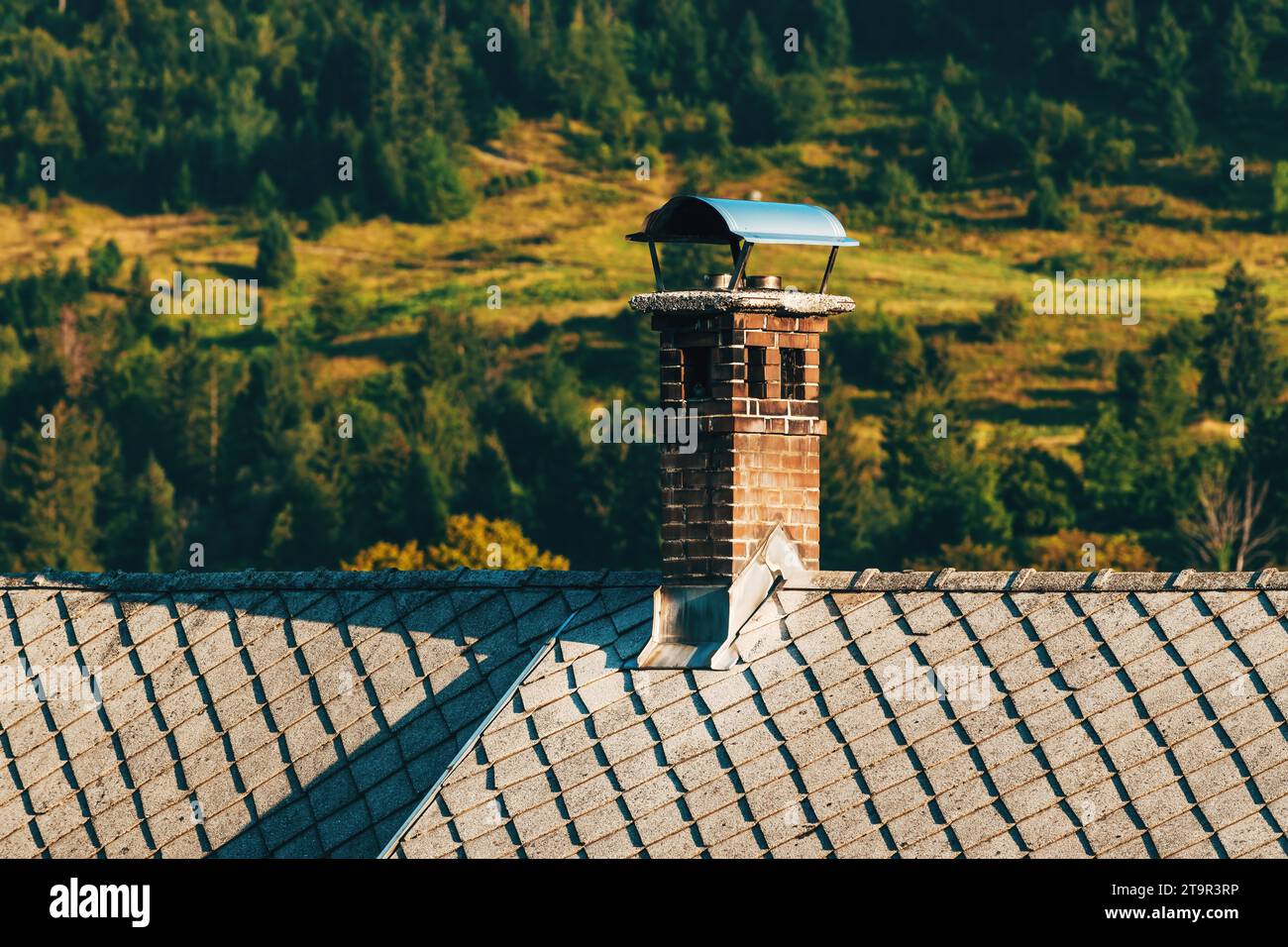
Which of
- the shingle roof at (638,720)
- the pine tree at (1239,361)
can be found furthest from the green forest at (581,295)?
the shingle roof at (638,720)

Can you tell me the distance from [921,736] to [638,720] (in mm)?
2660

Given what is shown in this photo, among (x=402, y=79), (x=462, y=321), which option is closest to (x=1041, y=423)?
(x=462, y=321)

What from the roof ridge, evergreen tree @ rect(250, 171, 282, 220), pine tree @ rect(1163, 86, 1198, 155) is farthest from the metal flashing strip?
evergreen tree @ rect(250, 171, 282, 220)

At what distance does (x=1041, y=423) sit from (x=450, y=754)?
11121 centimetres

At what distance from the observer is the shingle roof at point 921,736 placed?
792 inches

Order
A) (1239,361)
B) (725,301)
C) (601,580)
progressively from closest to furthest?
(725,301) < (601,580) < (1239,361)

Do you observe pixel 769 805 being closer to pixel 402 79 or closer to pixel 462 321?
pixel 462 321

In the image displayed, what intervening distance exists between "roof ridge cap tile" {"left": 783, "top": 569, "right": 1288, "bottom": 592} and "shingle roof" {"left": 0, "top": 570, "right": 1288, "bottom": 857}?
0.09ft

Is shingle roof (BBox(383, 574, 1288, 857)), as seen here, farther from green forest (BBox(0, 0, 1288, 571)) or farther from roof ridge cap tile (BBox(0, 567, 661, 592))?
green forest (BBox(0, 0, 1288, 571))

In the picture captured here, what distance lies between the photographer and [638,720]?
2197cm

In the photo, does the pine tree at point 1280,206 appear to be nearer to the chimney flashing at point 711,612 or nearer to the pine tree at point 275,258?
the pine tree at point 275,258

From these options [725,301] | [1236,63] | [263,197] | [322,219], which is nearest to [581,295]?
[322,219]

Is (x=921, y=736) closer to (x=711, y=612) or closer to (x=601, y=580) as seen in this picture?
(x=711, y=612)

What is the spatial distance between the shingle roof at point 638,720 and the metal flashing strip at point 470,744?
3cm
